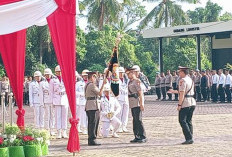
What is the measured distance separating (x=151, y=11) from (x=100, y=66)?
9.98 m

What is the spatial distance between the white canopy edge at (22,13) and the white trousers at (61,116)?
5.29 m

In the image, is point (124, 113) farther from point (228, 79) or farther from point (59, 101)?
point (228, 79)

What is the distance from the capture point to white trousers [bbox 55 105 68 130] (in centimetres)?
1554

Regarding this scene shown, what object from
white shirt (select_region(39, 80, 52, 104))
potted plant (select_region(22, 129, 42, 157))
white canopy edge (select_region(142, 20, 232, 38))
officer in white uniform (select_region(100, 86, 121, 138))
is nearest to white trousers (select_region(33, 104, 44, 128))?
white shirt (select_region(39, 80, 52, 104))

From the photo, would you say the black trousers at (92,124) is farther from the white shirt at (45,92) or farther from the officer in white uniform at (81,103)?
the officer in white uniform at (81,103)

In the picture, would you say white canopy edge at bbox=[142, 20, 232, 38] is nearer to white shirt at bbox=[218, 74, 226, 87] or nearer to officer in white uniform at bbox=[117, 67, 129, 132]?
white shirt at bbox=[218, 74, 226, 87]

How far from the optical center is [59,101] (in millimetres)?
15547

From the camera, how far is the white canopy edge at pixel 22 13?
1045 centimetres

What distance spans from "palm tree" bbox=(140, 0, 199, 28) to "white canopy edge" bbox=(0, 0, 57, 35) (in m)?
41.8

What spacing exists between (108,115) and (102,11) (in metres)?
34.7

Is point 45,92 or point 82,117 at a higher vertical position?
point 45,92

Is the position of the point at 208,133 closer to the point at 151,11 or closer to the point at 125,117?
the point at 125,117

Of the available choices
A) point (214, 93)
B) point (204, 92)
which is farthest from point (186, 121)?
point (204, 92)

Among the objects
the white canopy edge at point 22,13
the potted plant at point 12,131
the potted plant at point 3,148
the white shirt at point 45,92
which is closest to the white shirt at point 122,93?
the white shirt at point 45,92
